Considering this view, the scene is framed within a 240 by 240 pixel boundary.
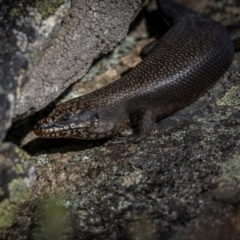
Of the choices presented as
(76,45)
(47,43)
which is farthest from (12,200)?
(76,45)

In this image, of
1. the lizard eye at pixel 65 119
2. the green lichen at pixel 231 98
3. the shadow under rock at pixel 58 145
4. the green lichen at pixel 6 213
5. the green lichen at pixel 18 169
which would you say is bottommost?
the shadow under rock at pixel 58 145

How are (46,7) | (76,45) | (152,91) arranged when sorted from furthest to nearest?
(152,91) < (76,45) < (46,7)

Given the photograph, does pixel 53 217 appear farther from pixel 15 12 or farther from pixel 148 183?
pixel 15 12

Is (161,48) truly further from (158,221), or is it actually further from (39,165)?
(158,221)

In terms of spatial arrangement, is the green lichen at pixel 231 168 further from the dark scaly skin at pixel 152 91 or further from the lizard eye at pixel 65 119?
the lizard eye at pixel 65 119

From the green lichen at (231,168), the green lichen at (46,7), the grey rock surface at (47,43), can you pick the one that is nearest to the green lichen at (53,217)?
the grey rock surface at (47,43)

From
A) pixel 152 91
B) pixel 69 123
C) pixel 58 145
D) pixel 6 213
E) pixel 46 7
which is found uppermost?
pixel 46 7

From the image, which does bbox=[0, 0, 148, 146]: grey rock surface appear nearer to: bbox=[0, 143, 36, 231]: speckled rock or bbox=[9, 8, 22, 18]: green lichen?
bbox=[9, 8, 22, 18]: green lichen

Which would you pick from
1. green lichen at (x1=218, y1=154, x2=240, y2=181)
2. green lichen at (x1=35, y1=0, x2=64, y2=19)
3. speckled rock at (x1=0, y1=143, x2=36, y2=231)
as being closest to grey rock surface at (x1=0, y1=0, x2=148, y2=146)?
green lichen at (x1=35, y1=0, x2=64, y2=19)
